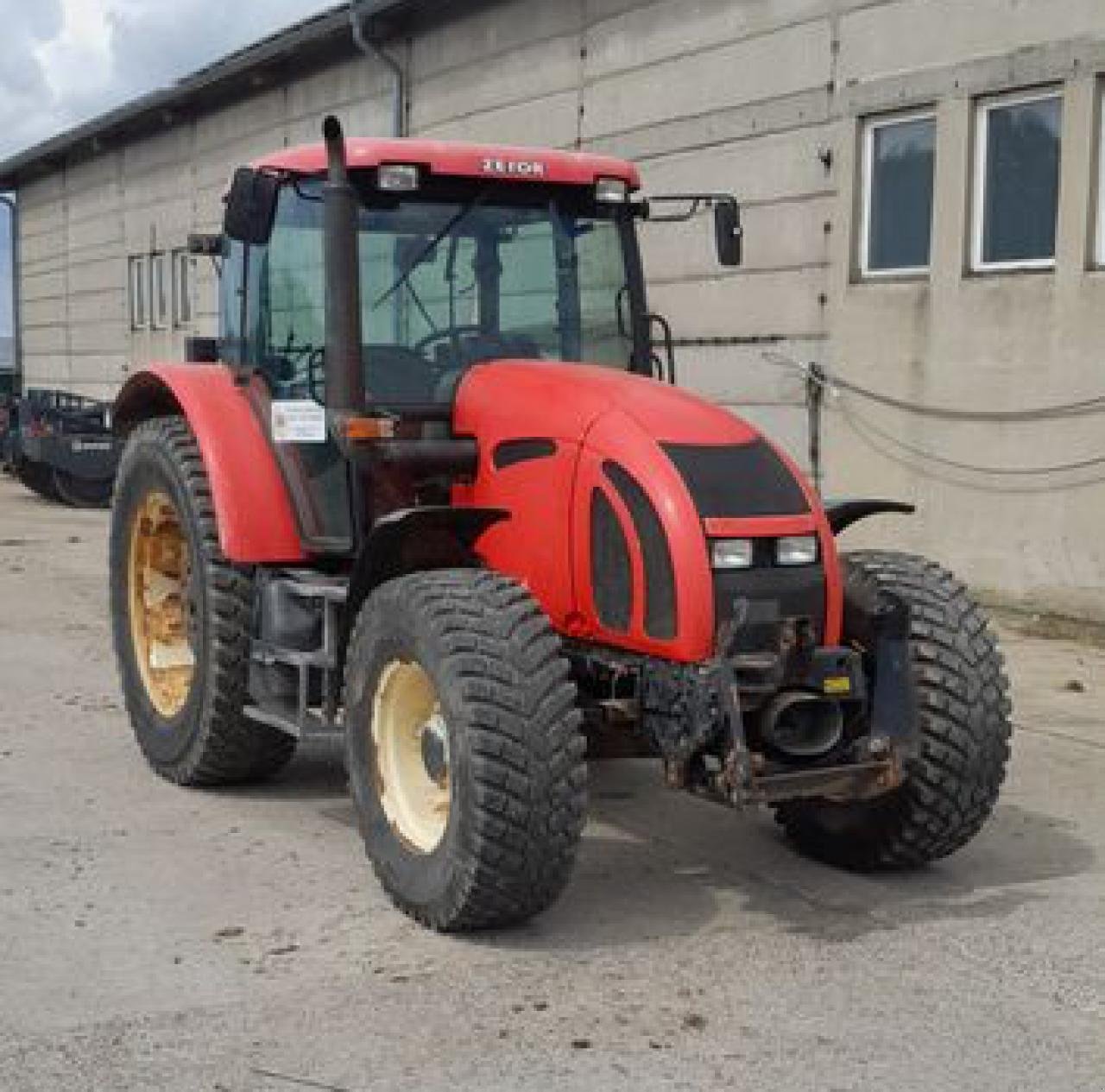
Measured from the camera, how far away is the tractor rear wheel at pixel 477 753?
430 cm

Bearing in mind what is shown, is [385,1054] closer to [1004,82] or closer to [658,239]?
[1004,82]

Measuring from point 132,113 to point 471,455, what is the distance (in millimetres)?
20616

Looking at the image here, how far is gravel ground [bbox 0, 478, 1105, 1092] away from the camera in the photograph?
3771 millimetres

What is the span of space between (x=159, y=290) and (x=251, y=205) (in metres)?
19.6

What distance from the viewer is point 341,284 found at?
5082 mm

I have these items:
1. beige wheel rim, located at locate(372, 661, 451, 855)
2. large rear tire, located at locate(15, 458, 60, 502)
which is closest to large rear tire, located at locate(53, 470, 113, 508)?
large rear tire, located at locate(15, 458, 60, 502)

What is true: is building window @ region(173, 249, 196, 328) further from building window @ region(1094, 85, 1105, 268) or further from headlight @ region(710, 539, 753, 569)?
headlight @ region(710, 539, 753, 569)

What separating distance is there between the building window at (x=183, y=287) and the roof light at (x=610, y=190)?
17.3 meters

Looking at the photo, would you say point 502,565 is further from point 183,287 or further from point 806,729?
point 183,287

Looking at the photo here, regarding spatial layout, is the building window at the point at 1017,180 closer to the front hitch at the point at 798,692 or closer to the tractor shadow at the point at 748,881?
the tractor shadow at the point at 748,881

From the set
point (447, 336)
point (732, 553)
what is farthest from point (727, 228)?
point (732, 553)

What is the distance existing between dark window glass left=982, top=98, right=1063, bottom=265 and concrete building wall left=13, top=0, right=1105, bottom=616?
0.14 metres

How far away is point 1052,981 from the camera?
4.33m

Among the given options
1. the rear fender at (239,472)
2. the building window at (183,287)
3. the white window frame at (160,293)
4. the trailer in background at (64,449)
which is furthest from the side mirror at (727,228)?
the white window frame at (160,293)
